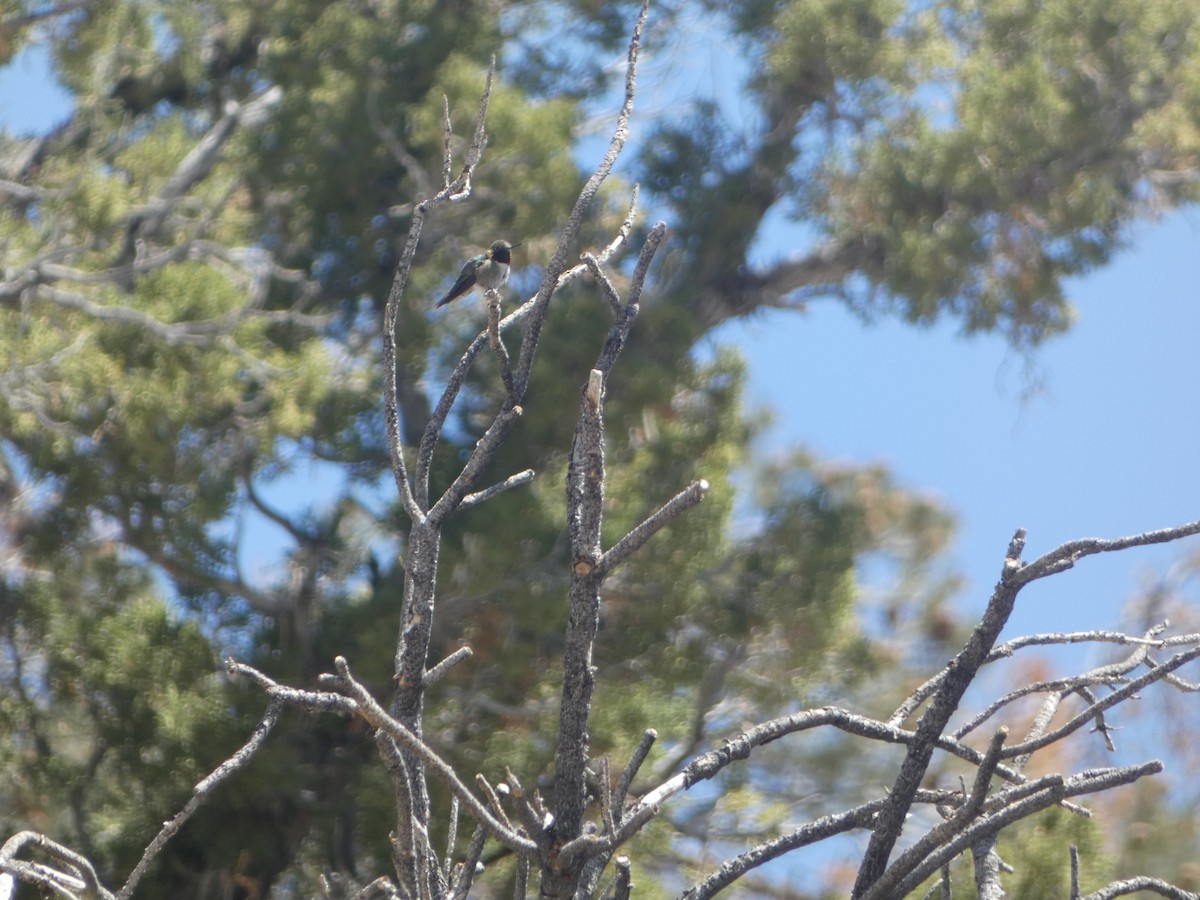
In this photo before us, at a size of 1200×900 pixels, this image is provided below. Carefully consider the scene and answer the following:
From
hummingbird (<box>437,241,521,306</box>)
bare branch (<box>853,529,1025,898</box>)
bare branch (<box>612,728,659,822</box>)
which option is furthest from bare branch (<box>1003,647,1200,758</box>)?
hummingbird (<box>437,241,521,306</box>)

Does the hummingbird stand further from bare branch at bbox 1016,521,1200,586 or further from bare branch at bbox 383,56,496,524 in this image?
bare branch at bbox 1016,521,1200,586

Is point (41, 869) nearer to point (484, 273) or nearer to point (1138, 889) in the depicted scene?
point (1138, 889)

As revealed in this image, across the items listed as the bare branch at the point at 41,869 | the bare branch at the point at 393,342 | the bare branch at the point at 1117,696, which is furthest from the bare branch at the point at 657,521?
the bare branch at the point at 41,869

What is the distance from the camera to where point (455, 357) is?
6.02 m

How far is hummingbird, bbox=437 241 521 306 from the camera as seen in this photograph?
15.9 feet

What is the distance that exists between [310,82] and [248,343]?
1.70m

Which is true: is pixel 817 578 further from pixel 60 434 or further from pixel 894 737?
pixel 894 737

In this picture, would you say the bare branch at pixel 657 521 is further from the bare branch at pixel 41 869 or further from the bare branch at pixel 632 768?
the bare branch at pixel 41 869

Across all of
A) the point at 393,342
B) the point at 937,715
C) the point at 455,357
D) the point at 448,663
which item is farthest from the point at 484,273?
the point at 937,715

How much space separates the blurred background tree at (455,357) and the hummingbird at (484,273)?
0.84m

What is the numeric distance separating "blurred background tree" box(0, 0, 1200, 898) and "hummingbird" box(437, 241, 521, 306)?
0.84 meters

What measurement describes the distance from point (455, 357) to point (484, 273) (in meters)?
1.17

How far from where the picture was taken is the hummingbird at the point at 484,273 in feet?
15.9

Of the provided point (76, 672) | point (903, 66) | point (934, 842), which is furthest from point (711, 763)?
point (903, 66)
